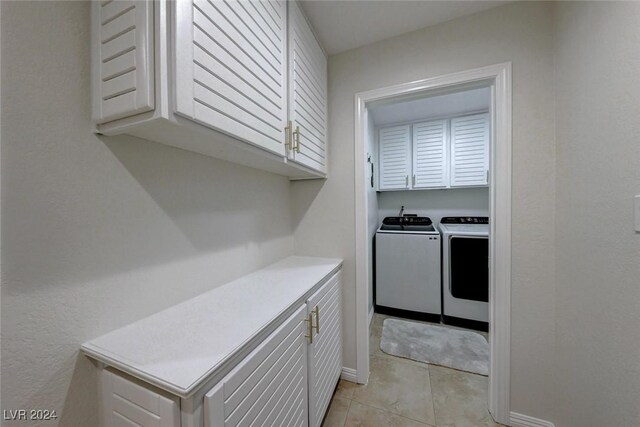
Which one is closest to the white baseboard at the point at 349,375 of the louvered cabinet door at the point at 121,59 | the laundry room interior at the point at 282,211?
the laundry room interior at the point at 282,211

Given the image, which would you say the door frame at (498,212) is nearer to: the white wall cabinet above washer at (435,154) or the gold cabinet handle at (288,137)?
the gold cabinet handle at (288,137)

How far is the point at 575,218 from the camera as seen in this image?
41.8 inches

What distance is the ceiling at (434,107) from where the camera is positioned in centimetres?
236

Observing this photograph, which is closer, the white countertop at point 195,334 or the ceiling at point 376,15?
the white countertop at point 195,334

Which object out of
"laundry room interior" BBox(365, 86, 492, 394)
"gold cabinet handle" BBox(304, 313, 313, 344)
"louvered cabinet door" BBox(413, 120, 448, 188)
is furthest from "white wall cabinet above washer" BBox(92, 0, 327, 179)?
"louvered cabinet door" BBox(413, 120, 448, 188)

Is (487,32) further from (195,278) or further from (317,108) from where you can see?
(195,278)

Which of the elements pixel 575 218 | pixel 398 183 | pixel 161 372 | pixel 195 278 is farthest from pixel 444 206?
pixel 161 372

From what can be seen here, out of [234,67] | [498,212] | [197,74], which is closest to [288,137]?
[234,67]

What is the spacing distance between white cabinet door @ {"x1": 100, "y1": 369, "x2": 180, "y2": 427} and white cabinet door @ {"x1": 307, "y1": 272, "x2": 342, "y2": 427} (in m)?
0.62

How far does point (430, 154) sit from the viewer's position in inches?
111

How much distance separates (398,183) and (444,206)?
70 centimetres

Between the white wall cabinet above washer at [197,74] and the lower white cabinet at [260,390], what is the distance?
2.12ft

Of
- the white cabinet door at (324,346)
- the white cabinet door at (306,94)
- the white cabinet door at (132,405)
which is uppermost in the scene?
the white cabinet door at (306,94)

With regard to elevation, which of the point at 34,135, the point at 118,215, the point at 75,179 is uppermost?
the point at 34,135
